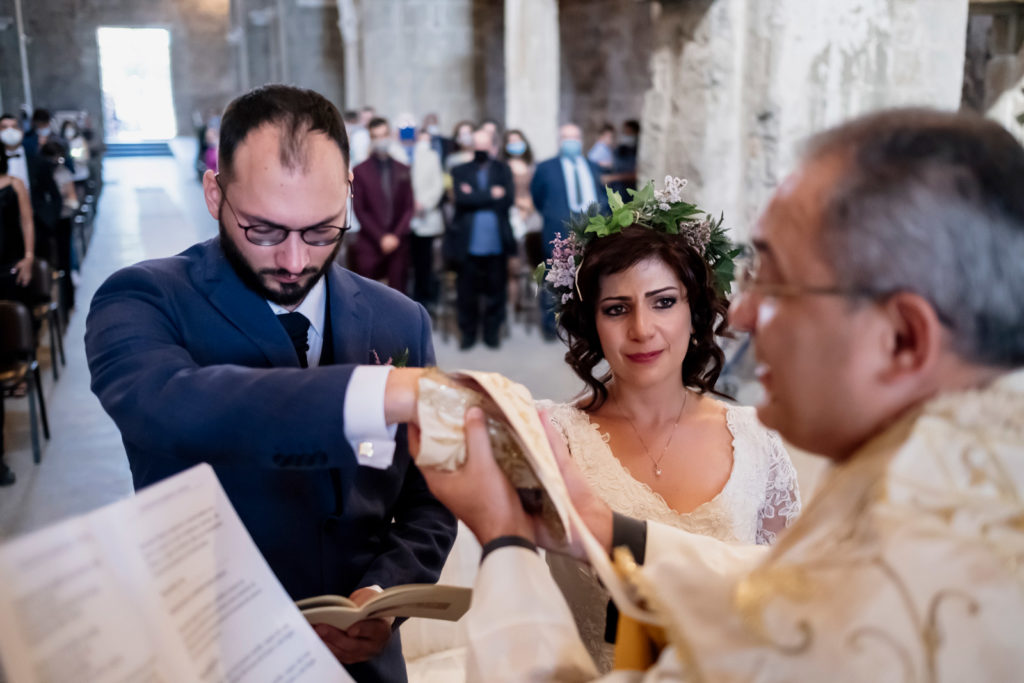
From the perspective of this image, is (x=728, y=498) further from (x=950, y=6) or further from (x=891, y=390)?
(x=950, y=6)

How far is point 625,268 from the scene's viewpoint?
221 centimetres

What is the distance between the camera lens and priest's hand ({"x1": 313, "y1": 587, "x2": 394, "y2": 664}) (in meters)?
1.44

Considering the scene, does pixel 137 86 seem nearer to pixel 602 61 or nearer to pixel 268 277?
pixel 602 61

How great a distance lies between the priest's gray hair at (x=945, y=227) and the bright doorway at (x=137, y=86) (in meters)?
28.9

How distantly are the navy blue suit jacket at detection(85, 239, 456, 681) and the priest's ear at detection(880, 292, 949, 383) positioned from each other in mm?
679

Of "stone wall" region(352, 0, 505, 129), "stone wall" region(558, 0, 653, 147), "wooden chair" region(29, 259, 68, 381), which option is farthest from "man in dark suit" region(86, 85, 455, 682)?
"stone wall" region(558, 0, 653, 147)

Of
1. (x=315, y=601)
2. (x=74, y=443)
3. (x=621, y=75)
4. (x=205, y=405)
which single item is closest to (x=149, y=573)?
(x=205, y=405)

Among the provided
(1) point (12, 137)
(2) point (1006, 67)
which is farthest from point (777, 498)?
(1) point (12, 137)

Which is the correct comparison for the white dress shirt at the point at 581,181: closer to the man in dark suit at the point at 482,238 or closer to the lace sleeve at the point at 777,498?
the man in dark suit at the point at 482,238

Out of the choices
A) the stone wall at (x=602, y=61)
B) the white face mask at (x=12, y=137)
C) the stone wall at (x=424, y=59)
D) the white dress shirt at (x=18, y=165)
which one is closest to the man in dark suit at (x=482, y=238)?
the white dress shirt at (x=18, y=165)

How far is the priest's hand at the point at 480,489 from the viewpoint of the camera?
119cm

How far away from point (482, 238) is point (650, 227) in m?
5.36

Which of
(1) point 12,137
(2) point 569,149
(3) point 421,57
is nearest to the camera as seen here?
(1) point 12,137

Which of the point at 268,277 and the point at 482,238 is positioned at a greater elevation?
the point at 268,277
